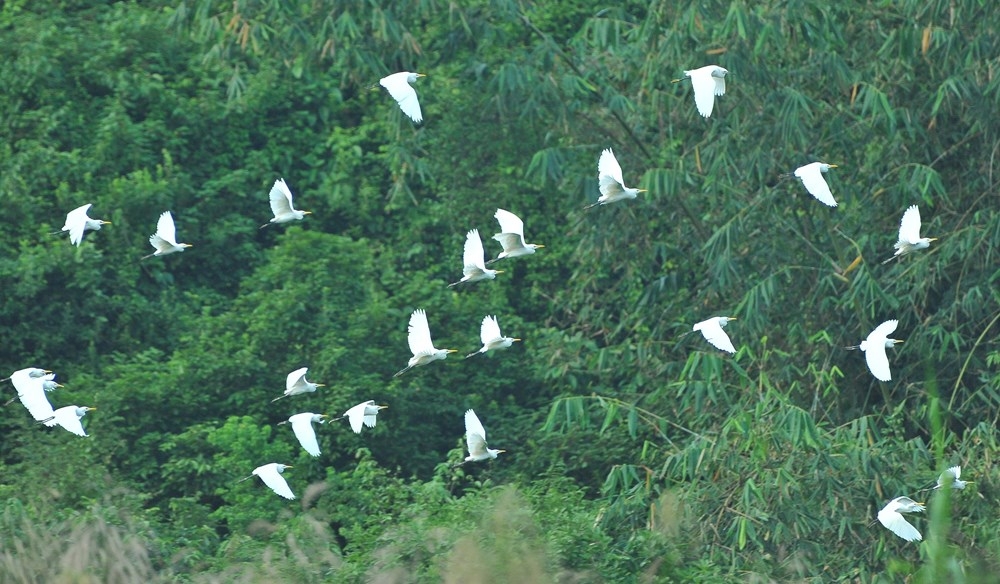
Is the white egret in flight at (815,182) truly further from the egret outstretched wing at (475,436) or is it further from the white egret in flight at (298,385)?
the white egret in flight at (298,385)

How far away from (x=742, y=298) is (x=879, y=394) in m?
0.94

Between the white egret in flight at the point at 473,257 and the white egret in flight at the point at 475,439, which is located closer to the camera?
the white egret in flight at the point at 475,439

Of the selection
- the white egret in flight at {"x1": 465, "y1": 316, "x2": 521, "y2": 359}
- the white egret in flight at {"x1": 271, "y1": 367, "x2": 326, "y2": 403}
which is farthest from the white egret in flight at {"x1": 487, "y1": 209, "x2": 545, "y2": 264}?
the white egret in flight at {"x1": 271, "y1": 367, "x2": 326, "y2": 403}

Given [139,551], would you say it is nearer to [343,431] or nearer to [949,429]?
[343,431]

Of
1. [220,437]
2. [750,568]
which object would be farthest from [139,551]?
[750,568]

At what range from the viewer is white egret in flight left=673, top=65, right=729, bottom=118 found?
312 inches

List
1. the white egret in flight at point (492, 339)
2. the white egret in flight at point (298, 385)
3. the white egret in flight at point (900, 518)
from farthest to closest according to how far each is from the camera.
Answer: the white egret in flight at point (298, 385), the white egret in flight at point (492, 339), the white egret in flight at point (900, 518)

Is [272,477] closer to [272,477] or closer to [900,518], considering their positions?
[272,477]

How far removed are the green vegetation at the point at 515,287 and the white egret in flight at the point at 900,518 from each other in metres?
0.27

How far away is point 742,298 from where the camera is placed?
9.35m

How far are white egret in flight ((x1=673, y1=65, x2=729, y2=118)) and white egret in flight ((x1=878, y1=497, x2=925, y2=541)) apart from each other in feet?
6.73

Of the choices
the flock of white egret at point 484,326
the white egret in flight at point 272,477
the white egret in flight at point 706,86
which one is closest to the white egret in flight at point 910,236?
the flock of white egret at point 484,326

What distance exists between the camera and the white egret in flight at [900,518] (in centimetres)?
712

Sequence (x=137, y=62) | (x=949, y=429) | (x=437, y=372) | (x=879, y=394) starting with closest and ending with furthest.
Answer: (x=949, y=429)
(x=879, y=394)
(x=437, y=372)
(x=137, y=62)
